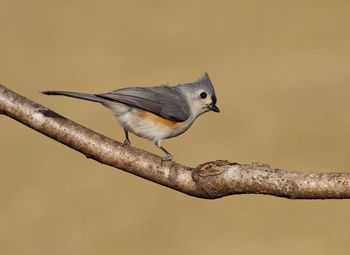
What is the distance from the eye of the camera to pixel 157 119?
6.32 meters

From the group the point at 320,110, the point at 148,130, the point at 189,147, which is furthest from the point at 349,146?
the point at 148,130

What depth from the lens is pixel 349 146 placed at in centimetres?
1659

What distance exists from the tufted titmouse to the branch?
991 mm

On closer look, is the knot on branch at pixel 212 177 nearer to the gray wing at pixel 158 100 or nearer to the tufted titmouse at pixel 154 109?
the tufted titmouse at pixel 154 109

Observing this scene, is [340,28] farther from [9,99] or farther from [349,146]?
[9,99]

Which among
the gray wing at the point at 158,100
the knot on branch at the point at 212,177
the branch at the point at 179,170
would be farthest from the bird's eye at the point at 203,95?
the knot on branch at the point at 212,177

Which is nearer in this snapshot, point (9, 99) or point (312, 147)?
point (9, 99)

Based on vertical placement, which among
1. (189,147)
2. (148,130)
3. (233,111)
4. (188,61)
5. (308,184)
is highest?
(188,61)

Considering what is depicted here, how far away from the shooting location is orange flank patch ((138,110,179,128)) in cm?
623

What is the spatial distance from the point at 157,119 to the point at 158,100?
0.21 metres

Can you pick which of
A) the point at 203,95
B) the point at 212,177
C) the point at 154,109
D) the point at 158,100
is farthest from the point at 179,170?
the point at 203,95

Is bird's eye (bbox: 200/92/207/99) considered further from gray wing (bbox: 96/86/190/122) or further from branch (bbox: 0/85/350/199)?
branch (bbox: 0/85/350/199)

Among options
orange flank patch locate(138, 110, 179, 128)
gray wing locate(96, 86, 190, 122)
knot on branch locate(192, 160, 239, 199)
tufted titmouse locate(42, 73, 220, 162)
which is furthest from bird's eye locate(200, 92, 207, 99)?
knot on branch locate(192, 160, 239, 199)

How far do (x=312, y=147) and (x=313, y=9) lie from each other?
7397 mm
